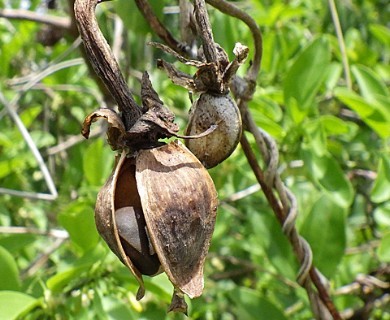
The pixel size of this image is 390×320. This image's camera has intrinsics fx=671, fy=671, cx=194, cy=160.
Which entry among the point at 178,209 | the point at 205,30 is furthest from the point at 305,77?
the point at 178,209

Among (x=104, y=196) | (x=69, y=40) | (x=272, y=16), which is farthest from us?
(x=69, y=40)

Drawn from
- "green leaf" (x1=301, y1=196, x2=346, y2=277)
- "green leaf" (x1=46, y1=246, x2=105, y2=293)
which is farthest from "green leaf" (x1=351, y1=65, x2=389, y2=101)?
"green leaf" (x1=46, y1=246, x2=105, y2=293)

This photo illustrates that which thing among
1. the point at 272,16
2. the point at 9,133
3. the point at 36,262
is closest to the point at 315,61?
the point at 272,16

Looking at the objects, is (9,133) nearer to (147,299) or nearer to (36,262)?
(36,262)

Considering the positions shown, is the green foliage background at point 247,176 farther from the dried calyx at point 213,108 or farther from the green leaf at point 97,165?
the dried calyx at point 213,108

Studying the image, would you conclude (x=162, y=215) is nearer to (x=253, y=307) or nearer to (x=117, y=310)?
(x=117, y=310)
